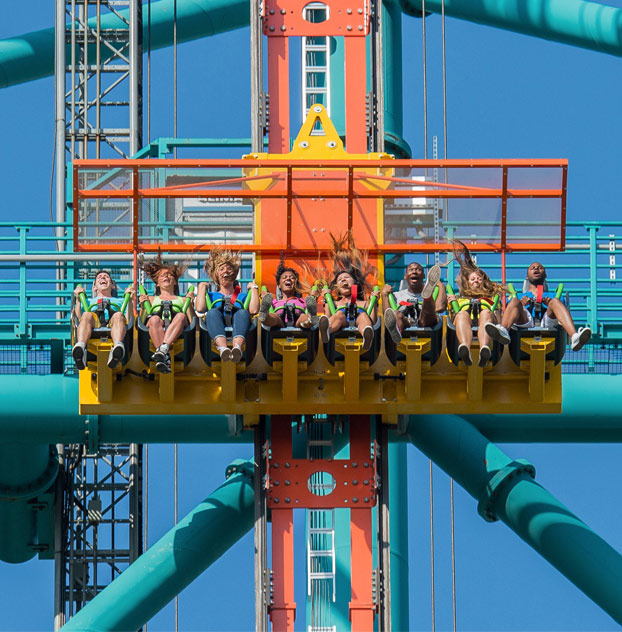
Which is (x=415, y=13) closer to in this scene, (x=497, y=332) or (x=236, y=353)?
(x=497, y=332)

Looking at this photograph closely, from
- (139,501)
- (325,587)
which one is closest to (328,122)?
(325,587)

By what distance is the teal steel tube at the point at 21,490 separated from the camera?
2945 centimetres

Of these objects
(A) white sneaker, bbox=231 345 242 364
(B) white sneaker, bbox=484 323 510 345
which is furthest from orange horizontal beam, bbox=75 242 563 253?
(A) white sneaker, bbox=231 345 242 364

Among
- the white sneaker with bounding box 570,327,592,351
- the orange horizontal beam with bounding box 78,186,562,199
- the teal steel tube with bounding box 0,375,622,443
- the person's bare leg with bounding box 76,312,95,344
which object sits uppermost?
the orange horizontal beam with bounding box 78,186,562,199

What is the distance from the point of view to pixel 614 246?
1081 inches

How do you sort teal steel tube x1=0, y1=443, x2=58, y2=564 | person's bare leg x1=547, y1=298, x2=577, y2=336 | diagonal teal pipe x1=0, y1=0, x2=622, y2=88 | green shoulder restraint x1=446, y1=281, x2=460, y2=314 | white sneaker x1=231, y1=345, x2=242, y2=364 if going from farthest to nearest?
diagonal teal pipe x1=0, y1=0, x2=622, y2=88 < teal steel tube x1=0, y1=443, x2=58, y2=564 < green shoulder restraint x1=446, y1=281, x2=460, y2=314 < person's bare leg x1=547, y1=298, x2=577, y2=336 < white sneaker x1=231, y1=345, x2=242, y2=364

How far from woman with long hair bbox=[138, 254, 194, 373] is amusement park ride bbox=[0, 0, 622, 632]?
0.25 m

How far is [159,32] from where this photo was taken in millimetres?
36781

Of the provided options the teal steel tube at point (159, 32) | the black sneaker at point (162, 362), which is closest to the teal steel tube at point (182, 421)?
the black sneaker at point (162, 362)

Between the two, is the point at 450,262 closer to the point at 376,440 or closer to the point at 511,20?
the point at 376,440

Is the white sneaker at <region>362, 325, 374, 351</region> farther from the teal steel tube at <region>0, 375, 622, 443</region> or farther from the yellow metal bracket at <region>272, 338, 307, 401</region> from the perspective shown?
the teal steel tube at <region>0, 375, 622, 443</region>

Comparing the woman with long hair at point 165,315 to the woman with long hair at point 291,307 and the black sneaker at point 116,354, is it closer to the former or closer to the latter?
the black sneaker at point 116,354

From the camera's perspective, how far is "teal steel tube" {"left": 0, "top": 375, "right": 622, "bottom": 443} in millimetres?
26547

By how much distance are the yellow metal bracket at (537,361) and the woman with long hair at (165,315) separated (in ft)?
11.9
